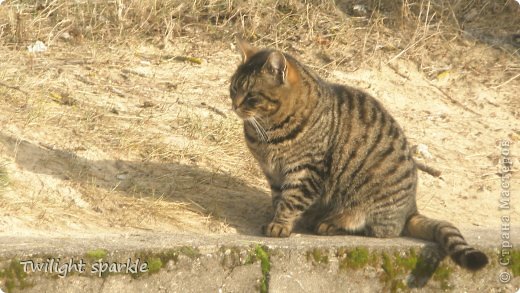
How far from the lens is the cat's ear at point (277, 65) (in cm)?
580

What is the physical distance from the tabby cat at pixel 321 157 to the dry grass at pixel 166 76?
58cm

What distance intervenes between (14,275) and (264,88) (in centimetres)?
205

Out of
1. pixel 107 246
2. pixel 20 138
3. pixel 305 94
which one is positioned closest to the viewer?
pixel 107 246

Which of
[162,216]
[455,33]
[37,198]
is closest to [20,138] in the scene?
[37,198]

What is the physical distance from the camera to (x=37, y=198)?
6.11 meters

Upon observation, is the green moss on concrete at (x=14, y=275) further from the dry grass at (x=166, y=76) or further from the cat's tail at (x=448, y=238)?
the cat's tail at (x=448, y=238)

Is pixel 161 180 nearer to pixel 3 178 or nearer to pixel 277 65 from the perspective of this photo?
pixel 3 178

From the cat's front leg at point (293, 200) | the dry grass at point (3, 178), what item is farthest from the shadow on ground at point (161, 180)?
the cat's front leg at point (293, 200)

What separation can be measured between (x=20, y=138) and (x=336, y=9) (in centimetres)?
412

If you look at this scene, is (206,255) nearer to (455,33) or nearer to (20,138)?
(20,138)

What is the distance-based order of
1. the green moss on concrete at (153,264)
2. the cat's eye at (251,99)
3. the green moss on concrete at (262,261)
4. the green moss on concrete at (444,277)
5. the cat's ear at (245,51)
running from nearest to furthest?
the green moss on concrete at (153,264), the green moss on concrete at (262,261), the green moss on concrete at (444,277), the cat's eye at (251,99), the cat's ear at (245,51)

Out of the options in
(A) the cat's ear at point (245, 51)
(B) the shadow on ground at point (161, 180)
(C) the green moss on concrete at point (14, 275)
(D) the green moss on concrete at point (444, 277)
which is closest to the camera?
(C) the green moss on concrete at point (14, 275)

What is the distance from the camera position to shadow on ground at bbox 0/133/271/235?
6.44 meters

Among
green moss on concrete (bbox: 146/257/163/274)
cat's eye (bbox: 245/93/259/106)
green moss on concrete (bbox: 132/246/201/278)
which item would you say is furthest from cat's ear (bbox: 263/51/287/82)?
green moss on concrete (bbox: 146/257/163/274)
